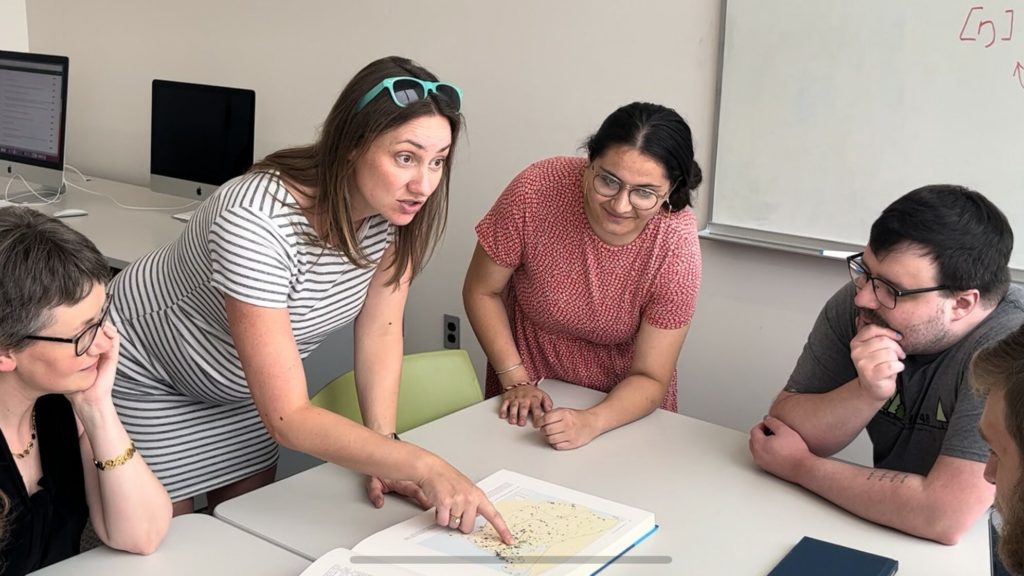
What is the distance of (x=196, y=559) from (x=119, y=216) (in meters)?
2.60

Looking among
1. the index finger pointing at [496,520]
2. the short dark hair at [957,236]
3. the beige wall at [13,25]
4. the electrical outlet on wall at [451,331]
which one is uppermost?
the beige wall at [13,25]

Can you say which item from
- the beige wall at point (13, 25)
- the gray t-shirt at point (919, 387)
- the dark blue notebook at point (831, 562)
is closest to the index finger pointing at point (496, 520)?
the dark blue notebook at point (831, 562)

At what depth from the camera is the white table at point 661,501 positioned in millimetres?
1464

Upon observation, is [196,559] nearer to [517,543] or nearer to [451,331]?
[517,543]

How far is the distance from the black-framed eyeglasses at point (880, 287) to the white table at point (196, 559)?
3.45ft

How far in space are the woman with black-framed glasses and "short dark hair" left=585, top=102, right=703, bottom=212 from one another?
104 centimetres

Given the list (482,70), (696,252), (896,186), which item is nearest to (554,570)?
(696,252)

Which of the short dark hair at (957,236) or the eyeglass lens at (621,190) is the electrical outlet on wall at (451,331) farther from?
the short dark hair at (957,236)

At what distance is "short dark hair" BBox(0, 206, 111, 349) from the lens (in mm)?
1322

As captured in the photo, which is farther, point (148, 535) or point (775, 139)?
point (775, 139)

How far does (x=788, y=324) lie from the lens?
2.81 metres

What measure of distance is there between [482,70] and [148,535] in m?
2.22

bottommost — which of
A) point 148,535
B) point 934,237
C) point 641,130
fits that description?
point 148,535

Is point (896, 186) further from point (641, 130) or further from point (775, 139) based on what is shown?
point (641, 130)
